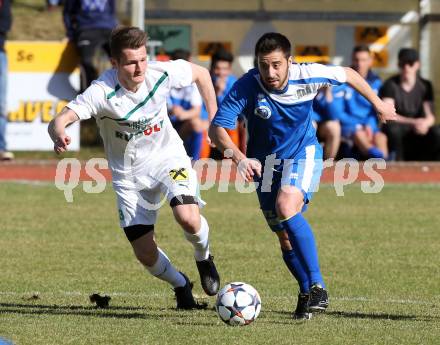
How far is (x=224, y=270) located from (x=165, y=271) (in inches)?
59.6

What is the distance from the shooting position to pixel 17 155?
1641cm


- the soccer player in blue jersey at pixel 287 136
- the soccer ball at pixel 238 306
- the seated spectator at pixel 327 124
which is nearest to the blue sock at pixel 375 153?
the seated spectator at pixel 327 124

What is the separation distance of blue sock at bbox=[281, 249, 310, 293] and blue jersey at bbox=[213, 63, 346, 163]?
24.9 inches

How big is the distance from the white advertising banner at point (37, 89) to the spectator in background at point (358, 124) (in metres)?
3.74

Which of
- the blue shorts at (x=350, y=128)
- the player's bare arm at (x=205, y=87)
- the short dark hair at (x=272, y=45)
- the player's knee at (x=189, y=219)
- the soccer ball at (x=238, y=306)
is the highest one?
the short dark hair at (x=272, y=45)

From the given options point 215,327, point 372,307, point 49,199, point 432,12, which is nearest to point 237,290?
point 215,327

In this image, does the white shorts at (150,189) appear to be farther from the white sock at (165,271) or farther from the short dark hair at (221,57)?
the short dark hair at (221,57)

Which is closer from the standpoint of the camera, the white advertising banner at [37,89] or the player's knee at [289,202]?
the player's knee at [289,202]

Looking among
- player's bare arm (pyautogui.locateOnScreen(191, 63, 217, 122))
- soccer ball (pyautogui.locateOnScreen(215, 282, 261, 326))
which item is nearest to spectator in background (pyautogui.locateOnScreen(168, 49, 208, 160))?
player's bare arm (pyautogui.locateOnScreen(191, 63, 217, 122))

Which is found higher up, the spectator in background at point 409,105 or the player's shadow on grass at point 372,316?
the spectator in background at point 409,105

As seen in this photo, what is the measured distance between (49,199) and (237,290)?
6.90 m

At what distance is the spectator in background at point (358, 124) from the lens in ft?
49.0

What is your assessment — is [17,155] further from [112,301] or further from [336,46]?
[112,301]

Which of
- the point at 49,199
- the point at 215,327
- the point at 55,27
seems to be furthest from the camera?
the point at 55,27
